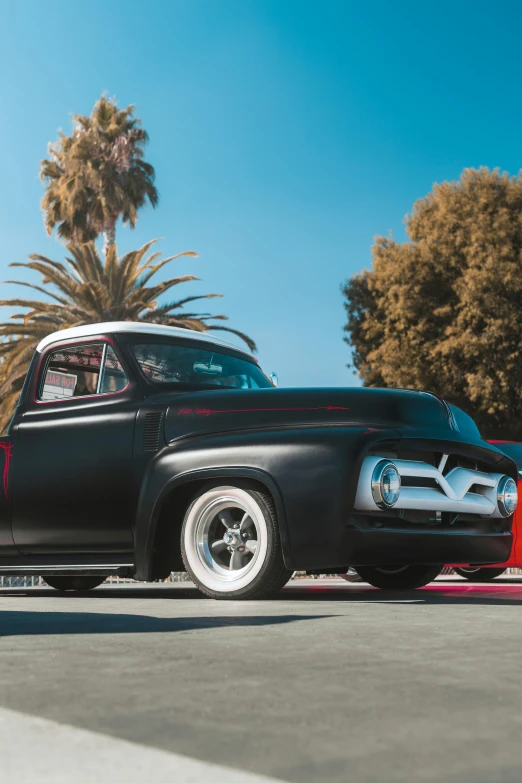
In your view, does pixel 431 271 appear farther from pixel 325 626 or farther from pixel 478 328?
pixel 325 626

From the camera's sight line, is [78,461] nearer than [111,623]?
No

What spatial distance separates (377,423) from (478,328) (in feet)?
95.6

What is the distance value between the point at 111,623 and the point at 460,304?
31.0 m

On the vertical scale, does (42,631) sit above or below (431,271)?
below

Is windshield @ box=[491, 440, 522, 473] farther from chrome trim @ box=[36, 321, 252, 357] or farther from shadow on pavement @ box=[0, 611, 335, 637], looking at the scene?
shadow on pavement @ box=[0, 611, 335, 637]

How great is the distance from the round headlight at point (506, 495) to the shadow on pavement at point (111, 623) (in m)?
2.23

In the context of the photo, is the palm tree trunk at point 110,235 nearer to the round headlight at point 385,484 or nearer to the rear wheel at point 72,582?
the rear wheel at point 72,582

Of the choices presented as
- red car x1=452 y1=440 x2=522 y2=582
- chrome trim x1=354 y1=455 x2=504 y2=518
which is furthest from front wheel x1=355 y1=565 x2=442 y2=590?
red car x1=452 y1=440 x2=522 y2=582

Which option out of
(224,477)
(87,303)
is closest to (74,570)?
(224,477)

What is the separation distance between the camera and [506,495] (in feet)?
22.8

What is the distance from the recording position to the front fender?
5914 millimetres

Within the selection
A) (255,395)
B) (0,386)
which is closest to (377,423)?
(255,395)

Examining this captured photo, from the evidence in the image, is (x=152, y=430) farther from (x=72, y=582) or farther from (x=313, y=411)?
(x=72, y=582)

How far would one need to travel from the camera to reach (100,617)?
5.14m
